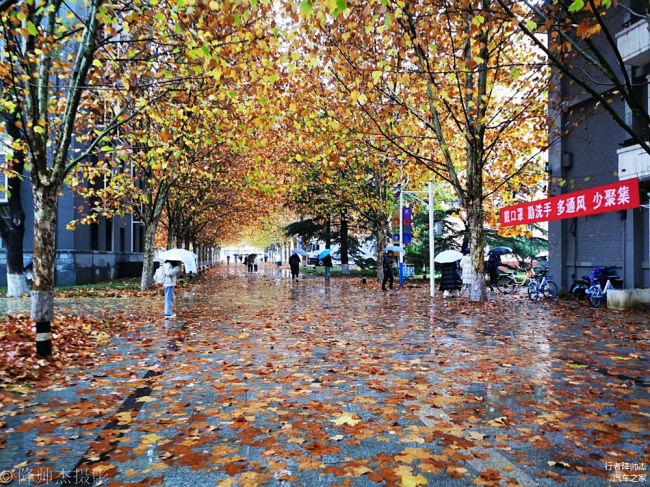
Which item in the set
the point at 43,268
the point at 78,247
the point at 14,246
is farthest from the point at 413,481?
the point at 78,247

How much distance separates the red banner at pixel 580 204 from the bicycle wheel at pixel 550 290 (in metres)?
2.74

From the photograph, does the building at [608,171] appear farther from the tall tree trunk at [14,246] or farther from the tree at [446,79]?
the tall tree trunk at [14,246]

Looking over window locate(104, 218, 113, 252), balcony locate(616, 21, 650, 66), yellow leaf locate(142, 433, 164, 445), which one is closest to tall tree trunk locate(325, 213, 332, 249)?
window locate(104, 218, 113, 252)

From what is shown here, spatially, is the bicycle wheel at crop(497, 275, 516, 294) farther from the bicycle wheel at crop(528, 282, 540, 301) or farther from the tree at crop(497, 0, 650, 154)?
the tree at crop(497, 0, 650, 154)

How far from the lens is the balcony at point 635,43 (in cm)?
1536

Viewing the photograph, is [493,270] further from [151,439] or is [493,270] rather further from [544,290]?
[151,439]

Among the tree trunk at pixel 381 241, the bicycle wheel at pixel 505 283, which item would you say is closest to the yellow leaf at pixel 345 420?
the bicycle wheel at pixel 505 283

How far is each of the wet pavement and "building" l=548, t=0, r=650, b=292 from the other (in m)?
7.85

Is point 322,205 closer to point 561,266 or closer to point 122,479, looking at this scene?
point 561,266

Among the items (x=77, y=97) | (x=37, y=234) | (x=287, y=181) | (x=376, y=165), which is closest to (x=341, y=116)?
(x=376, y=165)

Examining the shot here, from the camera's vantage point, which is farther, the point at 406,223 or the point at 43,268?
the point at 406,223

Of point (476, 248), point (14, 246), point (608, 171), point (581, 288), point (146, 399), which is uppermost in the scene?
point (608, 171)

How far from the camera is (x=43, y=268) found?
7945 millimetres

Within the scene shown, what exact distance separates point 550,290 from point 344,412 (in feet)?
53.6
